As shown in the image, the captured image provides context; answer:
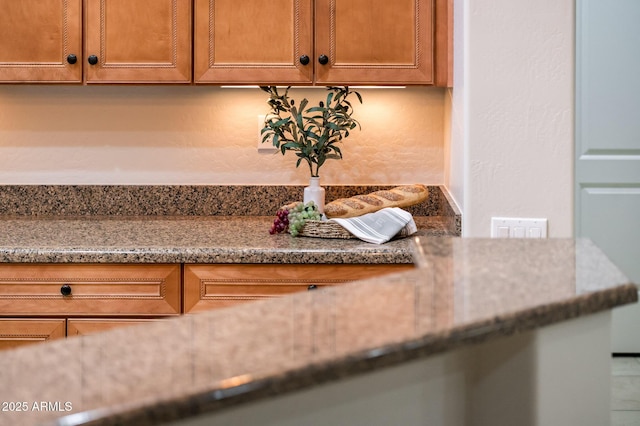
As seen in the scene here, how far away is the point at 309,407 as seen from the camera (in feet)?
3.12

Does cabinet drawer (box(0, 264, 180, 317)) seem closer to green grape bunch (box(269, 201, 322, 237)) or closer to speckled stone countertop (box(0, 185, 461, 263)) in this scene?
speckled stone countertop (box(0, 185, 461, 263))

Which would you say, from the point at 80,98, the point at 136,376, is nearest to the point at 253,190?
the point at 80,98

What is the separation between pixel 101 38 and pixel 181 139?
506 mm

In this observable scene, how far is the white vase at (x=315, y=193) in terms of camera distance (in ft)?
9.00

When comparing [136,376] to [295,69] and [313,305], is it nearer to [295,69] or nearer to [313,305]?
[313,305]

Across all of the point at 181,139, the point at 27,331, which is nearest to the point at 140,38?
the point at 181,139

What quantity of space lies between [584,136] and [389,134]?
1.12m

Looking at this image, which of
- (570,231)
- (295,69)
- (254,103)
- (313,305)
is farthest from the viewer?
(254,103)

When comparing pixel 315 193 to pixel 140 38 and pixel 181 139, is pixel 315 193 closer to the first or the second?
pixel 181 139

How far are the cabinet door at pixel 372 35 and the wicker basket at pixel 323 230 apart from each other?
0.52 m

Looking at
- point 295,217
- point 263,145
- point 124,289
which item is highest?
point 263,145

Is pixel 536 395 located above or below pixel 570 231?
below

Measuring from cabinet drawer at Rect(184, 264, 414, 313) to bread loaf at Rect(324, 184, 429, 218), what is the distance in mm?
336

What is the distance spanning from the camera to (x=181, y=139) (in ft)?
9.88
